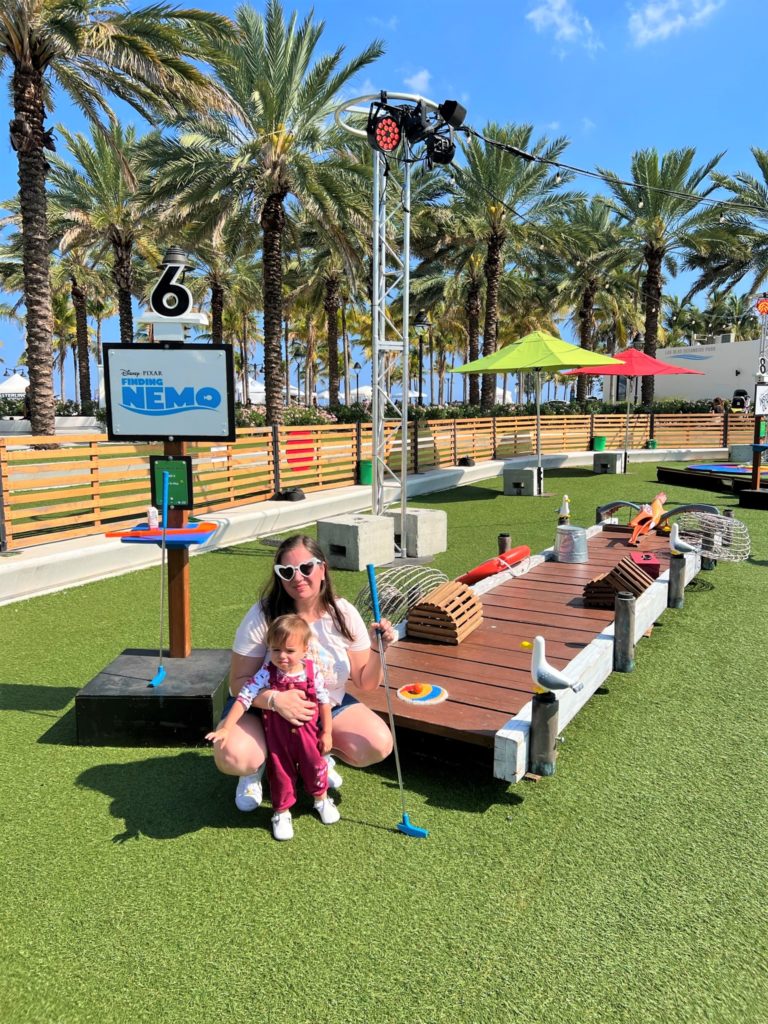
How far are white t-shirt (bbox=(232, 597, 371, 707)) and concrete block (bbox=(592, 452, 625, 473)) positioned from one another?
15821 millimetres

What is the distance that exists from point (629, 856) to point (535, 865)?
15.4 inches

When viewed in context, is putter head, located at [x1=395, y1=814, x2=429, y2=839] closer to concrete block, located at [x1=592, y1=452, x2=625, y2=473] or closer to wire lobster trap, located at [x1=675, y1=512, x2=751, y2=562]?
wire lobster trap, located at [x1=675, y1=512, x2=751, y2=562]

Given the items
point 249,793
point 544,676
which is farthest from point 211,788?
point 544,676

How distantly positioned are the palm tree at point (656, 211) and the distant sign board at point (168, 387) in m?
22.8

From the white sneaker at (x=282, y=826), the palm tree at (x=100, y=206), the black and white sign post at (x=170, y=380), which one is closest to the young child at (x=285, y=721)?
the white sneaker at (x=282, y=826)

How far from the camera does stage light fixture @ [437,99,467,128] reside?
752 centimetres

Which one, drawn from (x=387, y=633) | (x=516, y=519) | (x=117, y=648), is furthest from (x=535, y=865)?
(x=516, y=519)

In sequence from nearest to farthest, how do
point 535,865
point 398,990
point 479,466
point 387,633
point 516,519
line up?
1. point 398,990
2. point 535,865
3. point 387,633
4. point 516,519
5. point 479,466

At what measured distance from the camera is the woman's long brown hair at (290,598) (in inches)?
119

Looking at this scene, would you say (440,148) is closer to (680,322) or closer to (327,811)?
(327,811)

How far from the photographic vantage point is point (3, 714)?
409 centimetres

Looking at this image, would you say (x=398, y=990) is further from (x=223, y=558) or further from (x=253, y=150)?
(x=253, y=150)

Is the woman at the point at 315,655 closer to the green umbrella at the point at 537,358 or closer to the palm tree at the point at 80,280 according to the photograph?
the green umbrella at the point at 537,358

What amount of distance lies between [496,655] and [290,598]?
1.74 m
